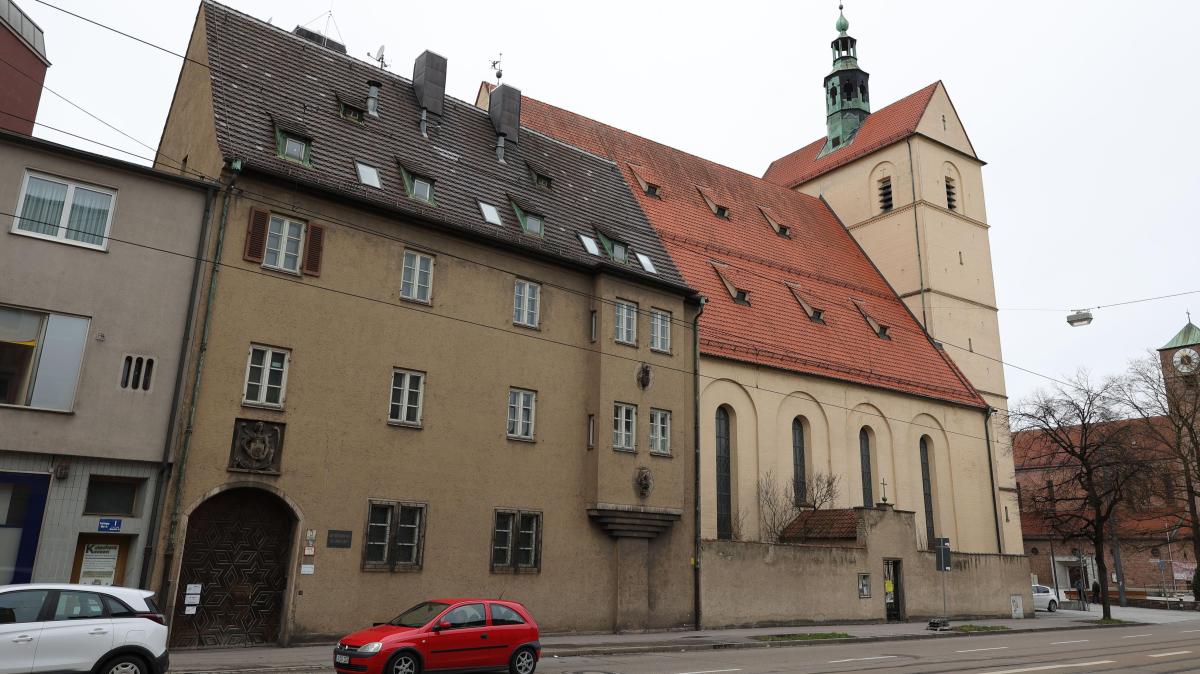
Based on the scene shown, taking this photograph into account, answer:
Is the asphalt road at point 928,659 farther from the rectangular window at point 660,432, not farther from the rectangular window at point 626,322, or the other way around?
the rectangular window at point 626,322

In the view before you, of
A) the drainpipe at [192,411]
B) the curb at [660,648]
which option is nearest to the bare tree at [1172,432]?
Answer: the curb at [660,648]

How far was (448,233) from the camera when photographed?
19578mm

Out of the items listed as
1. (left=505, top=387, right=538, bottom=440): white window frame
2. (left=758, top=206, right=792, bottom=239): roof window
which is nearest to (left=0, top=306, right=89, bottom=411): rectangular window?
(left=505, top=387, right=538, bottom=440): white window frame

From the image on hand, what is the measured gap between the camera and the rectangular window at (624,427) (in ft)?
69.7

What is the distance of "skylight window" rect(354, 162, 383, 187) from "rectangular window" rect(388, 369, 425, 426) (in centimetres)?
419

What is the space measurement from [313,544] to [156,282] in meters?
5.57

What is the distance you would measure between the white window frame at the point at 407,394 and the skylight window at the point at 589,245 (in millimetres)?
6219

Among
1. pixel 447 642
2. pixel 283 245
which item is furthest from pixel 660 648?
pixel 283 245

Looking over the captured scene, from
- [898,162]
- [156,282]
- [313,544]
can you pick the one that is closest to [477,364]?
[313,544]

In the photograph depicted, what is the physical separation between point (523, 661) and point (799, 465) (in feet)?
65.4

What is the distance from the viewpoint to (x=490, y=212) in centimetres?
2100

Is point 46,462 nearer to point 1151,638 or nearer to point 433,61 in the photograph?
point 433,61

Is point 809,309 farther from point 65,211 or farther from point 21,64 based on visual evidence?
point 21,64

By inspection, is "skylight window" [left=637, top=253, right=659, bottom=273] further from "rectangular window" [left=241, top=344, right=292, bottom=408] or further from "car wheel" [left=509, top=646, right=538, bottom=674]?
"car wheel" [left=509, top=646, right=538, bottom=674]
